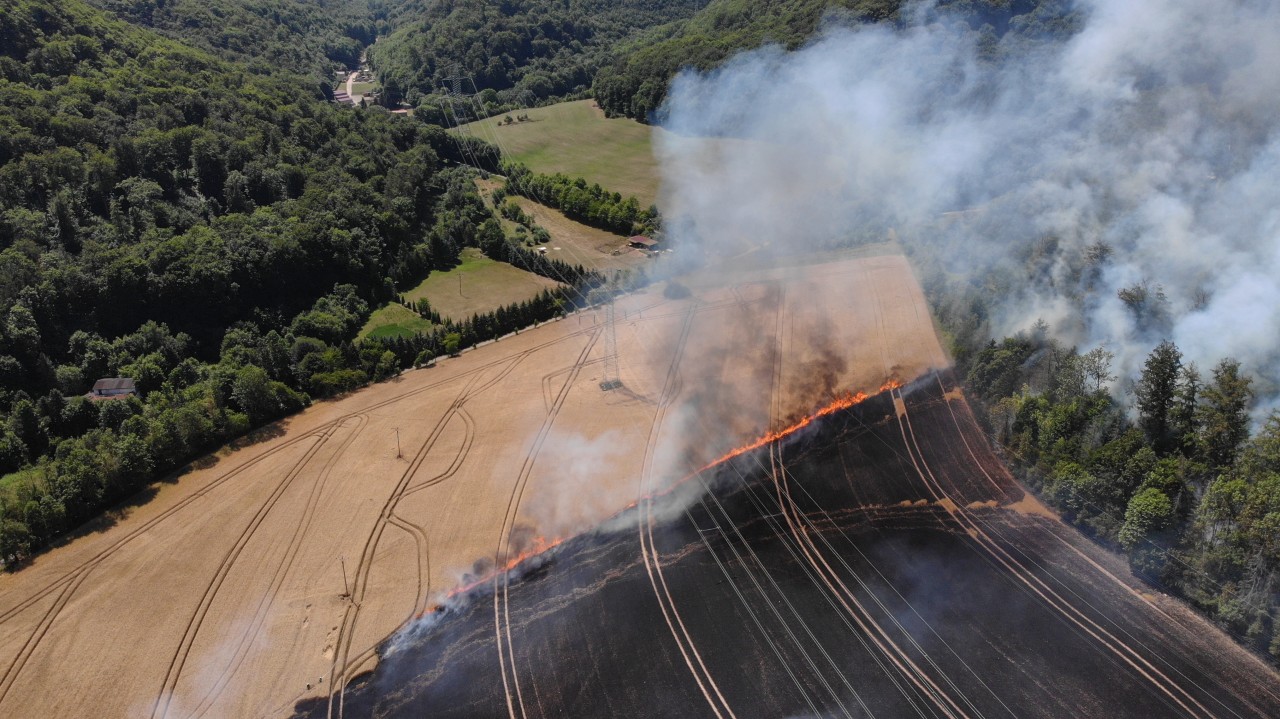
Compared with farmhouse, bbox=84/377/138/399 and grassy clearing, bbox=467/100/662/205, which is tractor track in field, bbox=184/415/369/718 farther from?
grassy clearing, bbox=467/100/662/205

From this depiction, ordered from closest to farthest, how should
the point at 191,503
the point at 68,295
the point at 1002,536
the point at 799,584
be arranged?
1. the point at 799,584
2. the point at 1002,536
3. the point at 191,503
4. the point at 68,295

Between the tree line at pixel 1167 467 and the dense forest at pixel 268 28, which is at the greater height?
the dense forest at pixel 268 28

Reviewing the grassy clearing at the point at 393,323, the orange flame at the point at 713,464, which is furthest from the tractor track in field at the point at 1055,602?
the grassy clearing at the point at 393,323

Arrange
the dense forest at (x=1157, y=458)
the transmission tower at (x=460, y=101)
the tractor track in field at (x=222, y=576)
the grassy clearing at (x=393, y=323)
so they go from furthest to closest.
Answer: the transmission tower at (x=460, y=101) < the grassy clearing at (x=393, y=323) < the dense forest at (x=1157, y=458) < the tractor track in field at (x=222, y=576)

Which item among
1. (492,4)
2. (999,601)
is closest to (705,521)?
(999,601)

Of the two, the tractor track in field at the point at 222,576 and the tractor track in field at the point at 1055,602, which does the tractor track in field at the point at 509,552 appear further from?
the tractor track in field at the point at 1055,602

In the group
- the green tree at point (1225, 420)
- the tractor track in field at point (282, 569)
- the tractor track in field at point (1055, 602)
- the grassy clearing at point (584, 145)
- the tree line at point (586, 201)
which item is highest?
the grassy clearing at point (584, 145)

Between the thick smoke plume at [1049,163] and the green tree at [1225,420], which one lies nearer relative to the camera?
the green tree at [1225,420]

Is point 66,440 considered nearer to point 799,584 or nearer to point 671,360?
point 671,360

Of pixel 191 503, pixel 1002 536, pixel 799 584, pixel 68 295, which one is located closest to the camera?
pixel 799 584
